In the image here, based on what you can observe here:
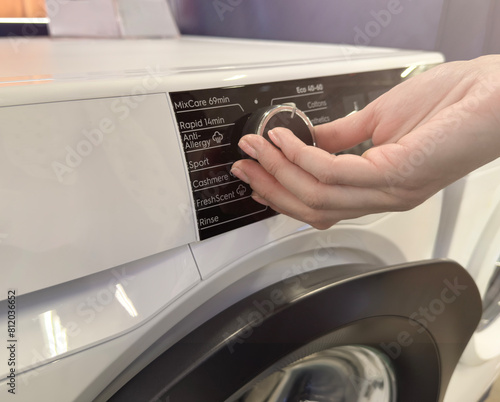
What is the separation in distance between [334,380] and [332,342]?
0.49ft

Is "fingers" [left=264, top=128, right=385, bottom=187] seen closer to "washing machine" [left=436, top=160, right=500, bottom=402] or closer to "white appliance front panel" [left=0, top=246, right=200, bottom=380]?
"white appliance front panel" [left=0, top=246, right=200, bottom=380]

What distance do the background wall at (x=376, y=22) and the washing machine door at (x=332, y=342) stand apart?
1.90 ft

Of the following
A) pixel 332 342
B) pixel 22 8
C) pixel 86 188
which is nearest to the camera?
pixel 86 188

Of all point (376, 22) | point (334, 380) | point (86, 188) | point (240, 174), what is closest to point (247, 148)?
point (240, 174)

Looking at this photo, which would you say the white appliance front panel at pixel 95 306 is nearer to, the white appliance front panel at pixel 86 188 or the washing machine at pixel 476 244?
the white appliance front panel at pixel 86 188

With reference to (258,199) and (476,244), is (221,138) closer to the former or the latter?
(258,199)

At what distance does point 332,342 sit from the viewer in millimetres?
445

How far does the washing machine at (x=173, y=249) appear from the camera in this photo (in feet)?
1.00

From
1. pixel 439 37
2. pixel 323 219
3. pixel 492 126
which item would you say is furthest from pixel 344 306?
pixel 439 37

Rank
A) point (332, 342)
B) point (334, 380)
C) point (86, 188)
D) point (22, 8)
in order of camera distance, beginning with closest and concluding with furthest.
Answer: point (86, 188) < point (332, 342) < point (334, 380) < point (22, 8)

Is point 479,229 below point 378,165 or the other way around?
below

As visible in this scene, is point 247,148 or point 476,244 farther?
point 476,244

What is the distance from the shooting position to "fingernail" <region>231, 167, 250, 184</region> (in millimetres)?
389

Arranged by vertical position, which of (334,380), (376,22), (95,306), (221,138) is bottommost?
(334,380)
